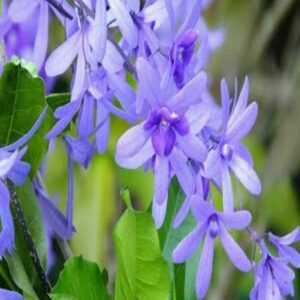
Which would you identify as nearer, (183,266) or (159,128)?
(159,128)

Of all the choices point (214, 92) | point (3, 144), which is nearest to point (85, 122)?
point (3, 144)

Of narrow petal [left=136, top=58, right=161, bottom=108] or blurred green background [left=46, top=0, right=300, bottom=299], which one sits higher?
narrow petal [left=136, top=58, right=161, bottom=108]

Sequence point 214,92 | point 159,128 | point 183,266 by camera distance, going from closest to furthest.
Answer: point 159,128 → point 183,266 → point 214,92

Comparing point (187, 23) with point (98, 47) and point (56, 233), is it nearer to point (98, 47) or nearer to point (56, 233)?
point (98, 47)

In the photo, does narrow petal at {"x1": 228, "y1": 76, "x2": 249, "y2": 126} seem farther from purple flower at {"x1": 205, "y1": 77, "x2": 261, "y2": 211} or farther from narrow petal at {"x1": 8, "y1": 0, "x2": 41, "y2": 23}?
narrow petal at {"x1": 8, "y1": 0, "x2": 41, "y2": 23}

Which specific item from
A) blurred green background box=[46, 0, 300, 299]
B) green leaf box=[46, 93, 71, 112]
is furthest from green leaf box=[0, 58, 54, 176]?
blurred green background box=[46, 0, 300, 299]

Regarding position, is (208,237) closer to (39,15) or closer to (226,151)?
(226,151)
